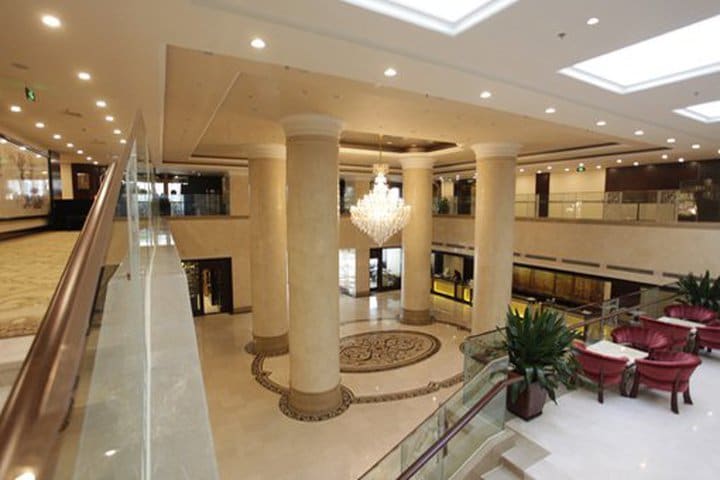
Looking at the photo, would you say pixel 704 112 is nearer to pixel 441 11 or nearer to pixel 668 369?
pixel 668 369

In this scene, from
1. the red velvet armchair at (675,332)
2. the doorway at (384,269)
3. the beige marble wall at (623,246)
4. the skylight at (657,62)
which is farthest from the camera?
the doorway at (384,269)

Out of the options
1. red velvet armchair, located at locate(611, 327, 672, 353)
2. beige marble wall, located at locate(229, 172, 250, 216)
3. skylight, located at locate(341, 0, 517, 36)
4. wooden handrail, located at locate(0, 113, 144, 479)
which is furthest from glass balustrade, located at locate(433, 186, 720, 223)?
wooden handrail, located at locate(0, 113, 144, 479)

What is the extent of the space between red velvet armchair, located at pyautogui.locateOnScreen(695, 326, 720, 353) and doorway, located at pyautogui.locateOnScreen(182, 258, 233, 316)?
13273 mm

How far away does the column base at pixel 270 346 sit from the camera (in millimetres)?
10609

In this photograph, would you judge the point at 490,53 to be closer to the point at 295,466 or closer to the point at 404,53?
the point at 404,53

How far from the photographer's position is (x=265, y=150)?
10.1m

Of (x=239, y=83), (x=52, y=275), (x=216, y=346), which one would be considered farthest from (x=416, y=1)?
(x=216, y=346)

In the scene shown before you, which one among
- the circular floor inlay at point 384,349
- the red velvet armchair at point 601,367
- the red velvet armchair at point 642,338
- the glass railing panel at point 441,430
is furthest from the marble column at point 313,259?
the red velvet armchair at point 642,338

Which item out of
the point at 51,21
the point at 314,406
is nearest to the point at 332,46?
the point at 51,21

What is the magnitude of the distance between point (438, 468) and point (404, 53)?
444 cm

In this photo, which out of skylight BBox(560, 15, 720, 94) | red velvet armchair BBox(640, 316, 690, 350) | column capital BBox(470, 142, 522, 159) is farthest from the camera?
column capital BBox(470, 142, 522, 159)

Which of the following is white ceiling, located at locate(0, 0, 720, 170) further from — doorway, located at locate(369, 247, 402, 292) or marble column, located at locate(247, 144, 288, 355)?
doorway, located at locate(369, 247, 402, 292)

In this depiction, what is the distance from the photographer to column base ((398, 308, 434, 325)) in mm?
13008

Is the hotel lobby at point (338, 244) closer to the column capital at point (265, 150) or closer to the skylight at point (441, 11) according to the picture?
the skylight at point (441, 11)
